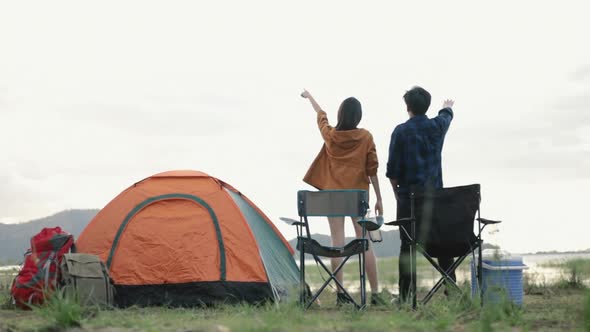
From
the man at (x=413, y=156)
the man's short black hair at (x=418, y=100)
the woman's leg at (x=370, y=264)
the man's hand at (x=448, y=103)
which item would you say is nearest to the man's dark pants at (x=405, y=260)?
the man at (x=413, y=156)

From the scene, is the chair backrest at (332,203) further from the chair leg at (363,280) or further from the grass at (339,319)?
the grass at (339,319)

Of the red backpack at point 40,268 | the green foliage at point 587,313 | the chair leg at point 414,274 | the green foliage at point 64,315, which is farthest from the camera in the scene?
the red backpack at point 40,268

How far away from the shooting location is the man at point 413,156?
620cm

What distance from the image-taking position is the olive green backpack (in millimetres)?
6652

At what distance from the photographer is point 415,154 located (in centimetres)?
627

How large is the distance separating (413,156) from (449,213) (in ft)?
2.07

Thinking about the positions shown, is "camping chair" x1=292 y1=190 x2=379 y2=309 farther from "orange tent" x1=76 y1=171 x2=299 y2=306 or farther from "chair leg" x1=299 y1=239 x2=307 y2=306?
"orange tent" x1=76 y1=171 x2=299 y2=306

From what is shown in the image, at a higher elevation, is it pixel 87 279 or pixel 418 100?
pixel 418 100

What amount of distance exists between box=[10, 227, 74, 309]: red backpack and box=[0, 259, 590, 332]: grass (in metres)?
0.58

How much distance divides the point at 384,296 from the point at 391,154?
1.24 metres

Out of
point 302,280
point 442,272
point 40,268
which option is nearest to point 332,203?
point 302,280

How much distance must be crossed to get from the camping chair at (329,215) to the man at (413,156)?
12.4 inches

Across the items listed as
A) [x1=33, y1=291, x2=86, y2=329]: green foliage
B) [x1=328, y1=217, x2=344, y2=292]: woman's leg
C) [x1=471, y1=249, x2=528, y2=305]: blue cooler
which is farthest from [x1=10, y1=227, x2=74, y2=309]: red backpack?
[x1=471, y1=249, x2=528, y2=305]: blue cooler

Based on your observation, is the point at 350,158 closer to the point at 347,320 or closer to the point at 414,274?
the point at 414,274
